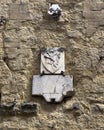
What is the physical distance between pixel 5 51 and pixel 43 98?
65 centimetres

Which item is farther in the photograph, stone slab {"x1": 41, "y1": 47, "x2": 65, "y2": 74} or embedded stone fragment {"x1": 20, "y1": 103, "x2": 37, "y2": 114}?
stone slab {"x1": 41, "y1": 47, "x2": 65, "y2": 74}

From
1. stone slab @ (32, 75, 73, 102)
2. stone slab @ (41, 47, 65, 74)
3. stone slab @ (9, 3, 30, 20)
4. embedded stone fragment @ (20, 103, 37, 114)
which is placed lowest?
embedded stone fragment @ (20, 103, 37, 114)

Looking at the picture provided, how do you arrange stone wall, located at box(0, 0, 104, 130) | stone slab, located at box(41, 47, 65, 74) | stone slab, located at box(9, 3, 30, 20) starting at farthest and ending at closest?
stone slab, located at box(9, 3, 30, 20) → stone slab, located at box(41, 47, 65, 74) → stone wall, located at box(0, 0, 104, 130)

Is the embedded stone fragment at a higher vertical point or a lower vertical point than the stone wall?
lower

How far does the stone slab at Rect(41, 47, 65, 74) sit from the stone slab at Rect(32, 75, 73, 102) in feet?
0.21

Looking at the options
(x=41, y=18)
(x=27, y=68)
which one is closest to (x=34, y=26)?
(x=41, y=18)

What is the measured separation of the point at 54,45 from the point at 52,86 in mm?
475

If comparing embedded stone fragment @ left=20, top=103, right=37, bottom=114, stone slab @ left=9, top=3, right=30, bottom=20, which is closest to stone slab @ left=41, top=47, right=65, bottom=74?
embedded stone fragment @ left=20, top=103, right=37, bottom=114

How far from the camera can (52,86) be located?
5090 millimetres

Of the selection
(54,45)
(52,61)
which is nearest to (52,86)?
(52,61)

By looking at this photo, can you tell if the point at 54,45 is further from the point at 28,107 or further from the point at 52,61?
the point at 28,107

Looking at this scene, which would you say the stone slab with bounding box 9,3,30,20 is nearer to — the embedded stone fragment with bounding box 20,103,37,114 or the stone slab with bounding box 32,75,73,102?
the stone slab with bounding box 32,75,73,102

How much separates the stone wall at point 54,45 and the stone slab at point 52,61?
0.07 meters

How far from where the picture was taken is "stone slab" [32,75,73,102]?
16.6 ft
